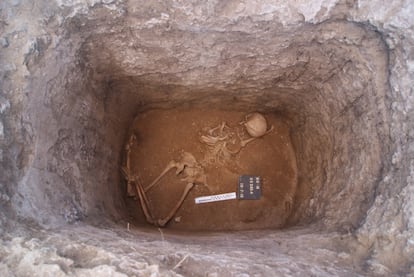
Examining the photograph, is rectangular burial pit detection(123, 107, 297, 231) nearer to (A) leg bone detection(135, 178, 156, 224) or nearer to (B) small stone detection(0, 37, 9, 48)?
(A) leg bone detection(135, 178, 156, 224)

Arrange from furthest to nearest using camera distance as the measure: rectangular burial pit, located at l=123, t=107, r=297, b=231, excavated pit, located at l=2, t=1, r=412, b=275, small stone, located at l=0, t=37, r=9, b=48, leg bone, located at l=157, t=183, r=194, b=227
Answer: rectangular burial pit, located at l=123, t=107, r=297, b=231 < leg bone, located at l=157, t=183, r=194, b=227 < excavated pit, located at l=2, t=1, r=412, b=275 < small stone, located at l=0, t=37, r=9, b=48

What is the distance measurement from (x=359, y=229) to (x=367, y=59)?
74 cm

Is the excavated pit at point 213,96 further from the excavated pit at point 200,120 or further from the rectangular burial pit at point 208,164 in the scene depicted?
the rectangular burial pit at point 208,164

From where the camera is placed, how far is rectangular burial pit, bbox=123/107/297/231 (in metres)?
2.52

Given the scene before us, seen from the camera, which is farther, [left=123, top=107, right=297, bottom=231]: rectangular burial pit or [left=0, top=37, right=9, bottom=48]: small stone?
[left=123, top=107, right=297, bottom=231]: rectangular burial pit

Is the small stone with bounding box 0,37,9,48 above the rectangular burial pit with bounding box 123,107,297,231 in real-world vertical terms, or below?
above

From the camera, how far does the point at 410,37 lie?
1.43 m

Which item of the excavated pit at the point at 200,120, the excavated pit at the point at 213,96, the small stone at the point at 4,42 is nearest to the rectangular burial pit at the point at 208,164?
the excavated pit at the point at 200,120

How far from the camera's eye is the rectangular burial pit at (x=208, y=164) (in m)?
2.52

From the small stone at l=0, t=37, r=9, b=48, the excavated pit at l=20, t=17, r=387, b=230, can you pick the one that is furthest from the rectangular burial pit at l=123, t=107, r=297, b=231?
the small stone at l=0, t=37, r=9, b=48

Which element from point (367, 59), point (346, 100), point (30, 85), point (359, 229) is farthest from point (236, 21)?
point (359, 229)

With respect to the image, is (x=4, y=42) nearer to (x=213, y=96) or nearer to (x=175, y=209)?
(x=213, y=96)

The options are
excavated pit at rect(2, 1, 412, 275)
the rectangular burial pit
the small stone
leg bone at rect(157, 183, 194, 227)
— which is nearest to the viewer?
the small stone

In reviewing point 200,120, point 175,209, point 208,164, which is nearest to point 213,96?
point 200,120
